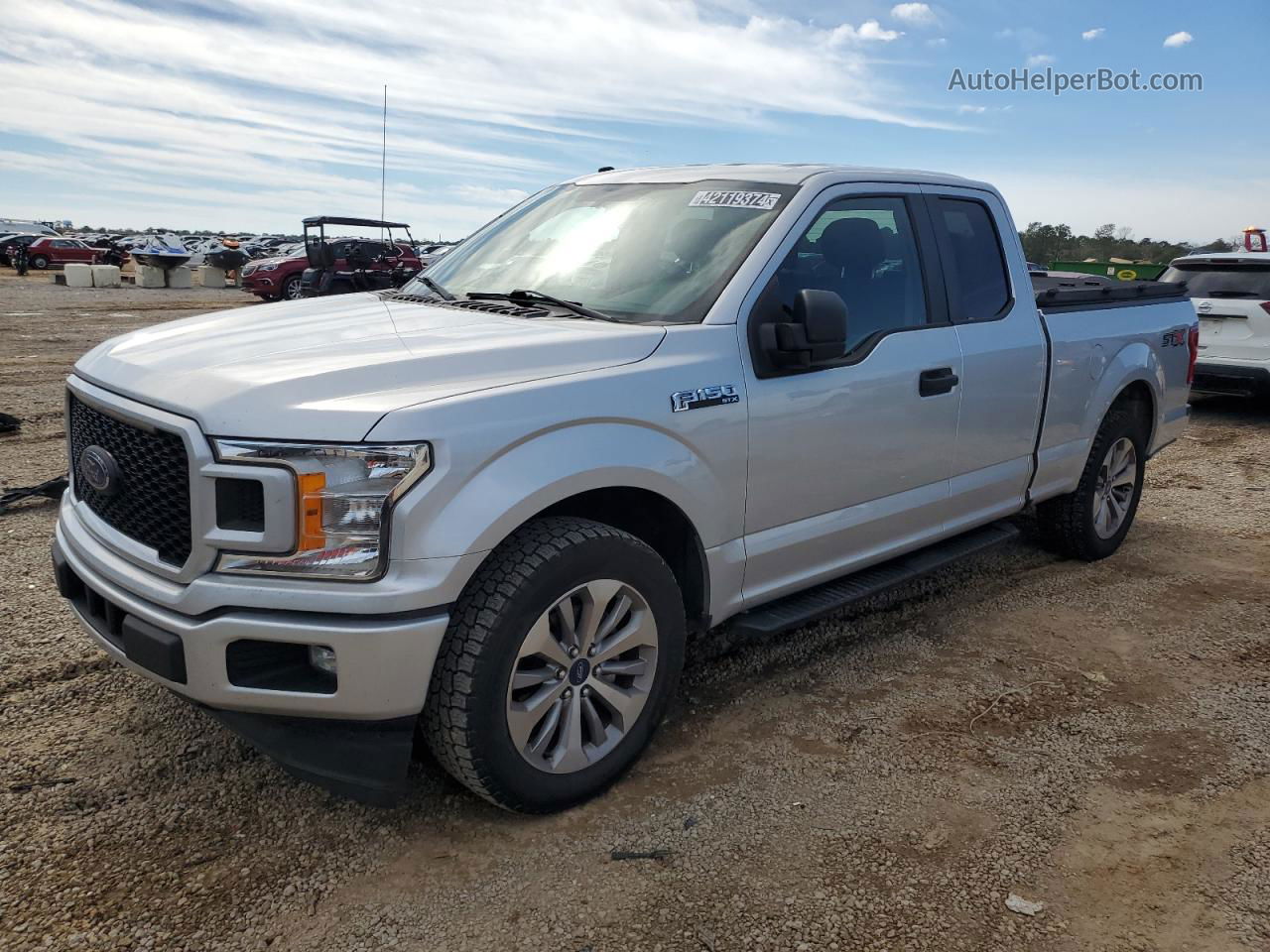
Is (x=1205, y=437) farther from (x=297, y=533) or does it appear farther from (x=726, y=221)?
(x=297, y=533)

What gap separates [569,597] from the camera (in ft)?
9.23

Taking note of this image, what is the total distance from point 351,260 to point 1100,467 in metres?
17.1

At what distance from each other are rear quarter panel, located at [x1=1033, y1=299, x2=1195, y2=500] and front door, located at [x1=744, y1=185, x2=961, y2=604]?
0.94m

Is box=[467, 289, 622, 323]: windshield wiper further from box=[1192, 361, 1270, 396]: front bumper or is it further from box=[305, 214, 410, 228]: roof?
box=[305, 214, 410, 228]: roof

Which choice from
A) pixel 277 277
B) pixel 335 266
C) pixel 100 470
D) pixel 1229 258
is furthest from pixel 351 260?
pixel 100 470

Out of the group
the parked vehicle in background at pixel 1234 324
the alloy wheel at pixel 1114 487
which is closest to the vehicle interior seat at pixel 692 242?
the alloy wheel at pixel 1114 487

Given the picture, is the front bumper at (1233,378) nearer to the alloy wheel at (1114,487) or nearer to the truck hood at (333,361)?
the alloy wheel at (1114,487)

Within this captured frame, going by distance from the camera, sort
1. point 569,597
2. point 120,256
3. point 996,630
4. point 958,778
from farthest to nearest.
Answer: point 120,256 → point 996,630 → point 958,778 → point 569,597

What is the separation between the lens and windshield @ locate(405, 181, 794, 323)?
342cm

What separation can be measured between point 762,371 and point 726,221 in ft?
2.20

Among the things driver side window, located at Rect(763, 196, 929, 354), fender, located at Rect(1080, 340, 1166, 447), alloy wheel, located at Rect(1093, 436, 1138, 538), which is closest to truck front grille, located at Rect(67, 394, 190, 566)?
driver side window, located at Rect(763, 196, 929, 354)

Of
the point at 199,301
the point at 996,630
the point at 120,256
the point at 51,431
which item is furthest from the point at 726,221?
the point at 120,256

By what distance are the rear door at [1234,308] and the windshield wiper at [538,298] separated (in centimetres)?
826

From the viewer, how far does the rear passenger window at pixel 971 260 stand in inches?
169
